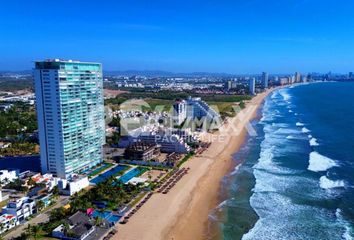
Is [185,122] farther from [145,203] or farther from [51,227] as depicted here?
[51,227]

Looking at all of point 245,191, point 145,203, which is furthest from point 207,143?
point 145,203

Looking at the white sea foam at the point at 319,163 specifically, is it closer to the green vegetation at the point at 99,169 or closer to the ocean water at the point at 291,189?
the ocean water at the point at 291,189

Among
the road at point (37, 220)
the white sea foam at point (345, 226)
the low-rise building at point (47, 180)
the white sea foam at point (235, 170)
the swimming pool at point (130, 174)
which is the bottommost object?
the road at point (37, 220)

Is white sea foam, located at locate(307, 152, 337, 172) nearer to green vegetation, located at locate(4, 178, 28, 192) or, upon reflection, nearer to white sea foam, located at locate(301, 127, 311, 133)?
white sea foam, located at locate(301, 127, 311, 133)

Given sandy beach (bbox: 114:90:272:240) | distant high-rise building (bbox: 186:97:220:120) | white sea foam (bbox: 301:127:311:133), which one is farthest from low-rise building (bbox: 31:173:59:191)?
white sea foam (bbox: 301:127:311:133)

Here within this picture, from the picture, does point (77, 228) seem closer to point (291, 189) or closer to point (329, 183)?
point (291, 189)

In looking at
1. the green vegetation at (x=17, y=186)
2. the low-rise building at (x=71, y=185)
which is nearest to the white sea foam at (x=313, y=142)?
the low-rise building at (x=71, y=185)

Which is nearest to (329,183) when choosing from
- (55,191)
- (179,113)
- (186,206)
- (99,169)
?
(186,206)
